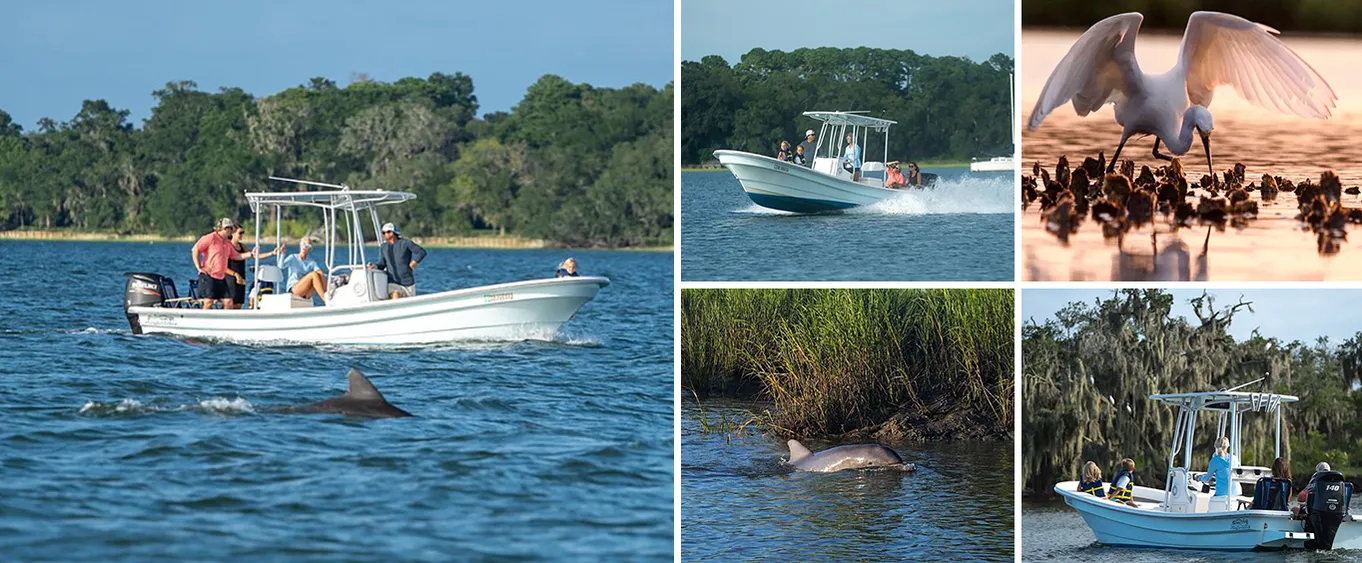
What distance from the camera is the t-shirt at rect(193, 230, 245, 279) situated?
1320 cm

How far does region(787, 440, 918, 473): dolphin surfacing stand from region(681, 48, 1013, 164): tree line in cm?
142

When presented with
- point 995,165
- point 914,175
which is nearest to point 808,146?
point 914,175

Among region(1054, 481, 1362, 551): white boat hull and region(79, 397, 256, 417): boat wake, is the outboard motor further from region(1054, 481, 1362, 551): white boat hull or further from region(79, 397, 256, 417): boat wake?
region(79, 397, 256, 417): boat wake

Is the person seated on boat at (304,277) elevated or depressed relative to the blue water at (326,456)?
elevated

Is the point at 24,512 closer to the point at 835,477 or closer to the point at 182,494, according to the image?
the point at 182,494

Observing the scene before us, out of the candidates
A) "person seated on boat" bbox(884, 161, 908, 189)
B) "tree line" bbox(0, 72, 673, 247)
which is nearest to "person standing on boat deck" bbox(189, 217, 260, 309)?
"person seated on boat" bbox(884, 161, 908, 189)

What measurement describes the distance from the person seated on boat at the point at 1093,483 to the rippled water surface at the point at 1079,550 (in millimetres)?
125

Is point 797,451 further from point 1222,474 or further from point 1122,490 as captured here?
point 1222,474

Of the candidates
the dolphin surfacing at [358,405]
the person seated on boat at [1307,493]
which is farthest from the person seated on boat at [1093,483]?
the dolphin surfacing at [358,405]

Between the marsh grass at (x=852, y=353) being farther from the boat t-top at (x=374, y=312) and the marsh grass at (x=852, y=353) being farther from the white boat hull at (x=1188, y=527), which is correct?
the boat t-top at (x=374, y=312)

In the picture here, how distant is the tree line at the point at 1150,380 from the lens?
24.2ft

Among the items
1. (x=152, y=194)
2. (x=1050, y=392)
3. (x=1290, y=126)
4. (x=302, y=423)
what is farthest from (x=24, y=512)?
(x=152, y=194)

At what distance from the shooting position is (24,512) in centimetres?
750

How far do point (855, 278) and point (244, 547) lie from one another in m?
2.90
